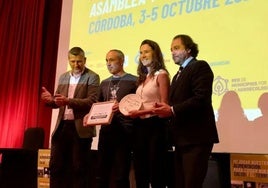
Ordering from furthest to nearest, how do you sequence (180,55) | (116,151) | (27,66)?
1. (27,66)
2. (116,151)
3. (180,55)

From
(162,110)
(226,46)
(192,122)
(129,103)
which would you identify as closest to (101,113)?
(129,103)

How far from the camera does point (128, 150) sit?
278cm

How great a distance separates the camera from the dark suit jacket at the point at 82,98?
2.97m

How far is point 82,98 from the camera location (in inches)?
122

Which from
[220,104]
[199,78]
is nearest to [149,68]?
[199,78]

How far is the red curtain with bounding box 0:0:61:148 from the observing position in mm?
5609

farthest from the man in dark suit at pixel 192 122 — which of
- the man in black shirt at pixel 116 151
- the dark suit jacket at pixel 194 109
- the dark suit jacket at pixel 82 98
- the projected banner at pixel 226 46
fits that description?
the projected banner at pixel 226 46

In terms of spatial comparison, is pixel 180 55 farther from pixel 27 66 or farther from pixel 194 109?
pixel 27 66

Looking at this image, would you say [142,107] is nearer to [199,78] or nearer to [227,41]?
[199,78]

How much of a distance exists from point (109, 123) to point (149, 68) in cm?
45

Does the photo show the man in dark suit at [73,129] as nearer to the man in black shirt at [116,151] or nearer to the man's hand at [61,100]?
the man's hand at [61,100]

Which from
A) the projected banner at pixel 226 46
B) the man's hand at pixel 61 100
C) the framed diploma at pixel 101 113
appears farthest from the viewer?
the projected banner at pixel 226 46

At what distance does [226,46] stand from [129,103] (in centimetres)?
114

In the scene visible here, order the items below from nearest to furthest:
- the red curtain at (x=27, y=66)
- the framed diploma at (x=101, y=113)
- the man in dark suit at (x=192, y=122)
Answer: the man in dark suit at (x=192, y=122)
the framed diploma at (x=101, y=113)
the red curtain at (x=27, y=66)
